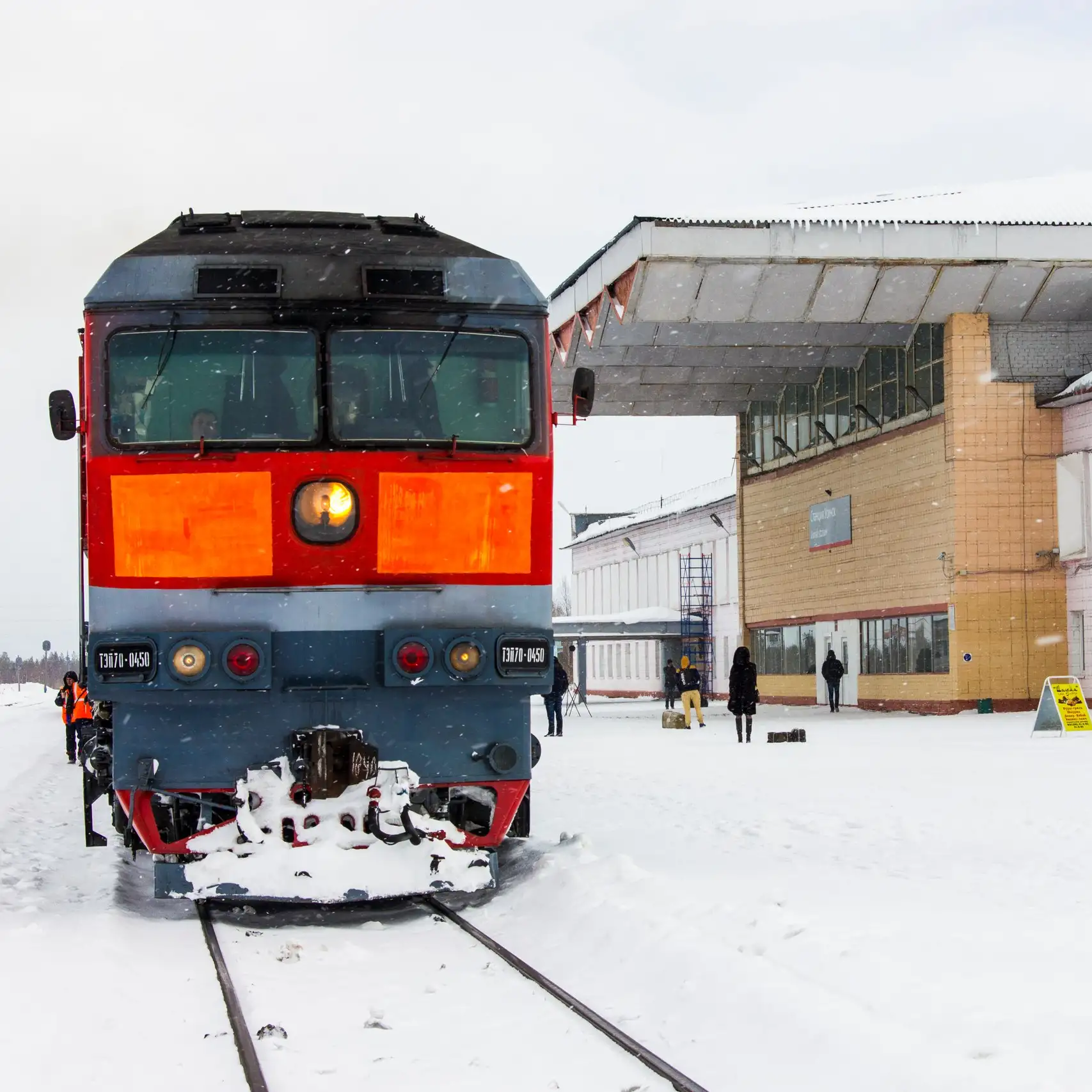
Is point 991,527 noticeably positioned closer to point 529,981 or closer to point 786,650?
point 786,650

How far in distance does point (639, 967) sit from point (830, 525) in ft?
101

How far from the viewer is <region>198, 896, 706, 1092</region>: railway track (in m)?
5.15

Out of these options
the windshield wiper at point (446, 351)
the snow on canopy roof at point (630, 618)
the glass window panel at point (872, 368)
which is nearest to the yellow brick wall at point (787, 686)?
the snow on canopy roof at point (630, 618)

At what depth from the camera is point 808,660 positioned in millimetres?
38875

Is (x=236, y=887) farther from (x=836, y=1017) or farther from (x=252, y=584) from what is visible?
(x=836, y=1017)

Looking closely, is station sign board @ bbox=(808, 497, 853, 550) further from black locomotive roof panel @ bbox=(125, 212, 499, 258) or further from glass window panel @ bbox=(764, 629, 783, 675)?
black locomotive roof panel @ bbox=(125, 212, 499, 258)

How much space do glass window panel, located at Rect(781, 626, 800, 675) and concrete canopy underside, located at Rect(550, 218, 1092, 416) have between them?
355 inches

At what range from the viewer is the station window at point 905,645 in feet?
104

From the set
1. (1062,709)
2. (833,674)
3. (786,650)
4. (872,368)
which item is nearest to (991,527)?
(872,368)

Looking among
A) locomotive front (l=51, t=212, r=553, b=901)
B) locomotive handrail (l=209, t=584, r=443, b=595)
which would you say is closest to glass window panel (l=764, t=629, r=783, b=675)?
locomotive front (l=51, t=212, r=553, b=901)

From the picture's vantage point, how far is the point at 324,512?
26.9 feet

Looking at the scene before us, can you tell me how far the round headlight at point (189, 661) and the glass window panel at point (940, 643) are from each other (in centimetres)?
2538

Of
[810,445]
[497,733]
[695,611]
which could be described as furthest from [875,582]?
[497,733]

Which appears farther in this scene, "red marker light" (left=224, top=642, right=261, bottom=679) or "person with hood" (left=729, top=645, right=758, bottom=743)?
"person with hood" (left=729, top=645, right=758, bottom=743)
